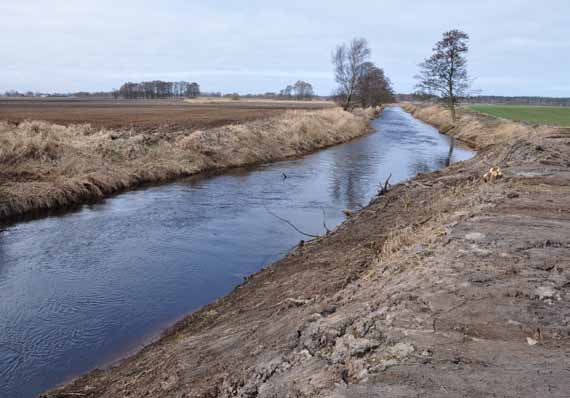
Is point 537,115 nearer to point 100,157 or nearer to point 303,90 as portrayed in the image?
point 100,157

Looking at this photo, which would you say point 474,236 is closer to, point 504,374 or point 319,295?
point 319,295

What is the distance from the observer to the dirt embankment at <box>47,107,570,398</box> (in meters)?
4.24

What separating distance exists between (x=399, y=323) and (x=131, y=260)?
26.5 ft

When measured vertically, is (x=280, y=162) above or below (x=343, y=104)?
below

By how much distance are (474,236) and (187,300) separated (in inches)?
217

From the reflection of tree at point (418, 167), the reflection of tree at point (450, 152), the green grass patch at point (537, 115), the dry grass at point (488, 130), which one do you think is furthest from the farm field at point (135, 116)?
the green grass patch at point (537, 115)

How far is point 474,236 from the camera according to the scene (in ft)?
25.3

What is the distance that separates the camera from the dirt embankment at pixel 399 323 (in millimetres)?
4238

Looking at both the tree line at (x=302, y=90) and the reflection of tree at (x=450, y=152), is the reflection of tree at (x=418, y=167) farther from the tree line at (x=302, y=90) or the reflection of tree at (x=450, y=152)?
the tree line at (x=302, y=90)

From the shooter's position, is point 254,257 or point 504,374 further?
point 254,257

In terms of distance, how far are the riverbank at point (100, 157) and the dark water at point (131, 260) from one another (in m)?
1.19

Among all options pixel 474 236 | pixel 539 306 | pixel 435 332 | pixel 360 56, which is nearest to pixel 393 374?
pixel 435 332

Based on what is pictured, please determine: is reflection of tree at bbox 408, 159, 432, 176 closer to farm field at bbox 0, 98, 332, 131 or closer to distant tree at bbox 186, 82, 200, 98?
farm field at bbox 0, 98, 332, 131

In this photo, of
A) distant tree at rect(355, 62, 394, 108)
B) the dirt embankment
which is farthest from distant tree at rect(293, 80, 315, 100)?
the dirt embankment
